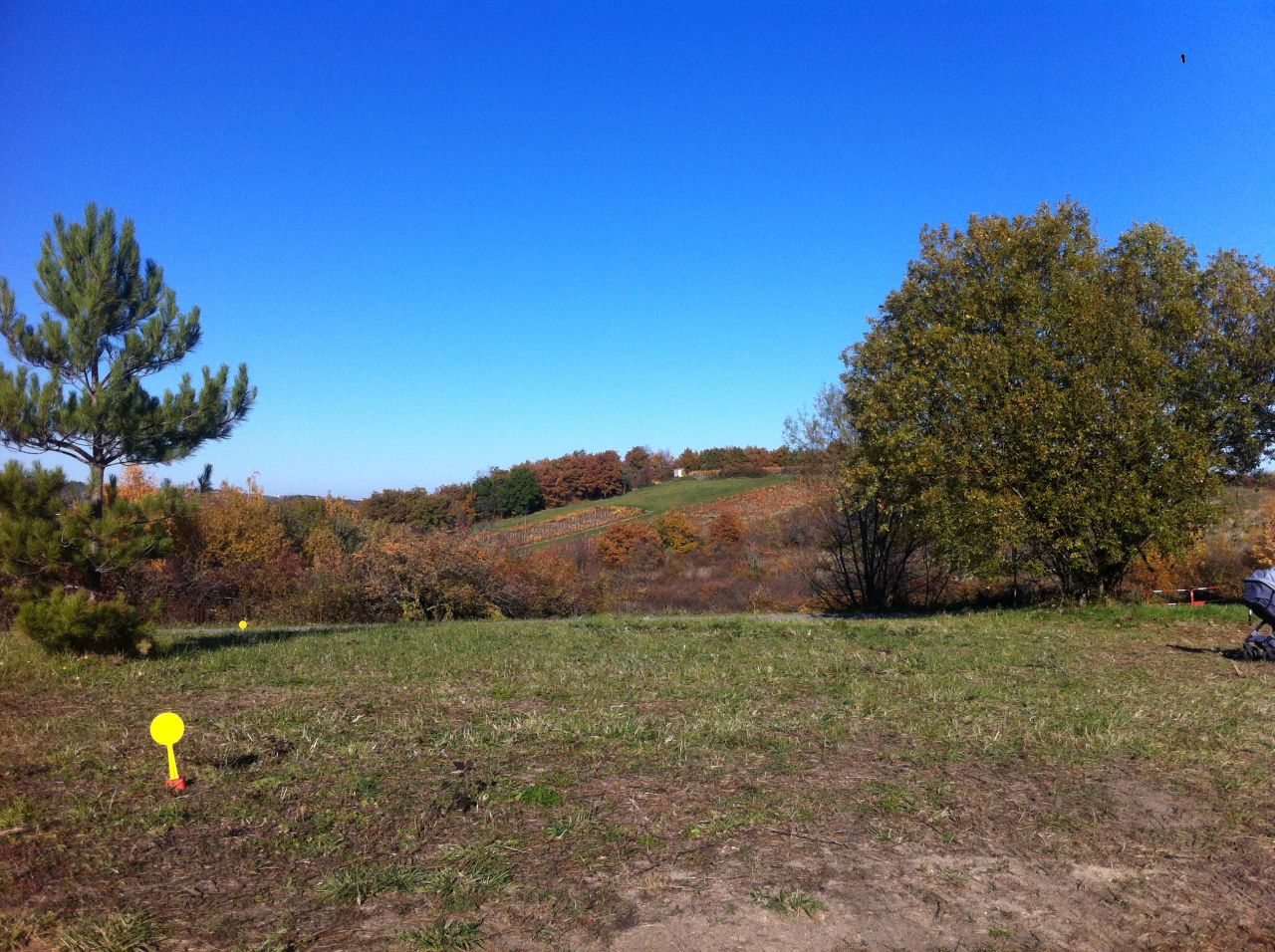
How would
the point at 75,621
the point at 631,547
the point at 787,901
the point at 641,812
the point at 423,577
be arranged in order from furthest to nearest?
the point at 631,547
the point at 423,577
the point at 75,621
the point at 641,812
the point at 787,901

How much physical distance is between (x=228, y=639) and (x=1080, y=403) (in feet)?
48.8

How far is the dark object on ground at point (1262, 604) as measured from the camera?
1051 cm

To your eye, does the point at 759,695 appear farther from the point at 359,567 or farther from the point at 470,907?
the point at 359,567

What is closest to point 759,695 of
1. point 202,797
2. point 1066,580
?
point 202,797

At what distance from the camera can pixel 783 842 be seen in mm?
4809

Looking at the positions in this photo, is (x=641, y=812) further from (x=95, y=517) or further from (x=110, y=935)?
(x=95, y=517)

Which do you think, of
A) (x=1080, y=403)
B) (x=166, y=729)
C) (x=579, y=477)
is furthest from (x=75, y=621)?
(x=579, y=477)

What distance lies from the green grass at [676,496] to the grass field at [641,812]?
50.8 meters

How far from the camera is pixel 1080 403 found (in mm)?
15984

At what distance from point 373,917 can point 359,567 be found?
19470mm

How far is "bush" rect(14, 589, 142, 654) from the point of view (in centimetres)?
1015

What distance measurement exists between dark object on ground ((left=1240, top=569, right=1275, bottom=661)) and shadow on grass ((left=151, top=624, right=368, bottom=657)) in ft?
42.7

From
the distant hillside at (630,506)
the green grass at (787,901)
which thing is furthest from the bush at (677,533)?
the green grass at (787,901)

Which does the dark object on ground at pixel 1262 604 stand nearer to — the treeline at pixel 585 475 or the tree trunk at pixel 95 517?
the tree trunk at pixel 95 517
